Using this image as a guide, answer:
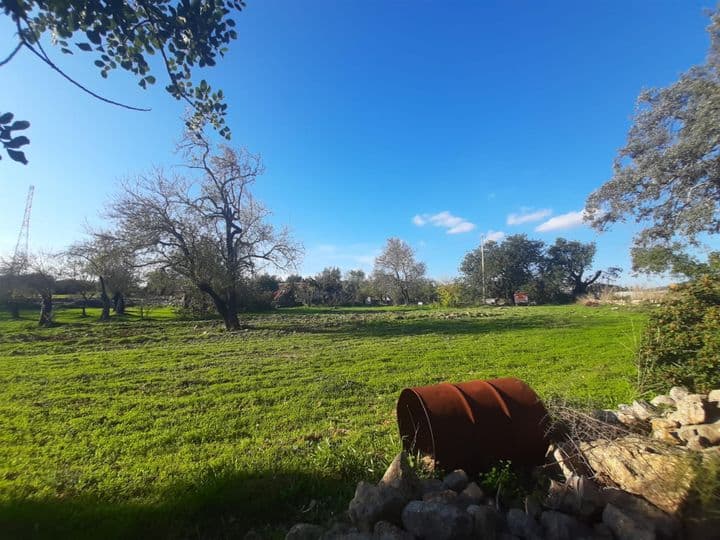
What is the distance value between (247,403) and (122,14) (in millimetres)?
4699

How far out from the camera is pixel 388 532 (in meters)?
2.00

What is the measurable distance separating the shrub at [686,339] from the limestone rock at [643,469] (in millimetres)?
2302

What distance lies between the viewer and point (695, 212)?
13.3 m

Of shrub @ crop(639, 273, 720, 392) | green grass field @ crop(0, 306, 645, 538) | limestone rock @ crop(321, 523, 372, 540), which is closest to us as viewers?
limestone rock @ crop(321, 523, 372, 540)

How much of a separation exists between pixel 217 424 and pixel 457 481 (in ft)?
10.3

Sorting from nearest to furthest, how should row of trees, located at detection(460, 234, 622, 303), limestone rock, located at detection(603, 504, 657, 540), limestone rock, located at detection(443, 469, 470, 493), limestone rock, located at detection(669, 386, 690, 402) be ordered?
1. limestone rock, located at detection(603, 504, 657, 540)
2. limestone rock, located at detection(443, 469, 470, 493)
3. limestone rock, located at detection(669, 386, 690, 402)
4. row of trees, located at detection(460, 234, 622, 303)

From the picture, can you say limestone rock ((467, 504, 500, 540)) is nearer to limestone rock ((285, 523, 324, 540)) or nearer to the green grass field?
limestone rock ((285, 523, 324, 540))

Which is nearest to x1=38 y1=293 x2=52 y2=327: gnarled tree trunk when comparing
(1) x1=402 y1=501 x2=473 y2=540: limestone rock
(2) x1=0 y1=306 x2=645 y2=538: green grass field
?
(2) x1=0 y1=306 x2=645 y2=538: green grass field

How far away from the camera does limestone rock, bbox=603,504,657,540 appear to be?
1.88 meters

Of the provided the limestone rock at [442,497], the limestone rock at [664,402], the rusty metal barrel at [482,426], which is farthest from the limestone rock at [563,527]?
the limestone rock at [664,402]

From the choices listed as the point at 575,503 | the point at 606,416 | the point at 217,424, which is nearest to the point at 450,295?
the point at 217,424

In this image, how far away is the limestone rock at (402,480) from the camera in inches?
93.5

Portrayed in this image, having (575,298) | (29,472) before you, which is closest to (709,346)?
(29,472)

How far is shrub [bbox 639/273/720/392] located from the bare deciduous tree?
1643 inches
